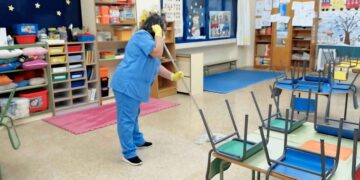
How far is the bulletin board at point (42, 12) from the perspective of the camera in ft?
13.8

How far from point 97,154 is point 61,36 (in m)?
2.11

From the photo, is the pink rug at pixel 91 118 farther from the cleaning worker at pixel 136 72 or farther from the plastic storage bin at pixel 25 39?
the cleaning worker at pixel 136 72

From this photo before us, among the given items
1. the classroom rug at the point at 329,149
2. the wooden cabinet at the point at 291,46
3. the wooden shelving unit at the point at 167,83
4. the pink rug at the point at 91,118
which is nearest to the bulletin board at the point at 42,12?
the pink rug at the point at 91,118

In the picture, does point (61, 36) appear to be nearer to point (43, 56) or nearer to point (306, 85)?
point (43, 56)

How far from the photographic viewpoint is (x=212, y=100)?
511 cm

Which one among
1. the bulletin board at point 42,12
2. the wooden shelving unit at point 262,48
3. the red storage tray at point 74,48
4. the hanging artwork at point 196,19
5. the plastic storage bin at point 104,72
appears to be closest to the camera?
the bulletin board at point 42,12

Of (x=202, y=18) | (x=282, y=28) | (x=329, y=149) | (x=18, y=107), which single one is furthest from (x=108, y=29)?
(x=282, y=28)

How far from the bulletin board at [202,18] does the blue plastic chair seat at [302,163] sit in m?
4.90

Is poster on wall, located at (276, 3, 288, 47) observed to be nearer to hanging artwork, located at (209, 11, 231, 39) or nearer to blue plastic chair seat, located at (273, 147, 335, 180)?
hanging artwork, located at (209, 11, 231, 39)

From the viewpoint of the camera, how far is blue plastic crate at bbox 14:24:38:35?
405cm

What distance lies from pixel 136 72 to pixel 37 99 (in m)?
2.14

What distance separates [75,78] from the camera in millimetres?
4594

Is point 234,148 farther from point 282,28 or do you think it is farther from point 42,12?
point 282,28

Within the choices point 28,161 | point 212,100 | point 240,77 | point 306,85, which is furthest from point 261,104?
point 28,161
